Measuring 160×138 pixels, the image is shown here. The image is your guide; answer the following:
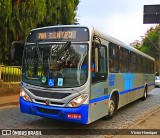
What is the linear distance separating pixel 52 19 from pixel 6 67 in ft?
15.6

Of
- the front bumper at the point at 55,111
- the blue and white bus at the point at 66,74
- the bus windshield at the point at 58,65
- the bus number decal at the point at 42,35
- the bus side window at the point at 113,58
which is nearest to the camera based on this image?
the front bumper at the point at 55,111

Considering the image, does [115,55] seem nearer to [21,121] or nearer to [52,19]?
[21,121]

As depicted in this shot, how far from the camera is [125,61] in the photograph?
12352mm

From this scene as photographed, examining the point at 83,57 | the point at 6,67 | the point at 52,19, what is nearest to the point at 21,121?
the point at 83,57

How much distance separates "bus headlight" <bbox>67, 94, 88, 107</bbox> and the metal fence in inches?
407

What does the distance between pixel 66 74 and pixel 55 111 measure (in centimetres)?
98

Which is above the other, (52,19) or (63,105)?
(52,19)

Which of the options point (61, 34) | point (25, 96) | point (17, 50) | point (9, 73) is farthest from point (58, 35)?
point (9, 73)

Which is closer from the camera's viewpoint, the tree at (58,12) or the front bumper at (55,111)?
the front bumper at (55,111)

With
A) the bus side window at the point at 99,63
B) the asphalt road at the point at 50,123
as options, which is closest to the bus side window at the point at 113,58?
the bus side window at the point at 99,63

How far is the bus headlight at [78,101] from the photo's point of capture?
8062 millimetres

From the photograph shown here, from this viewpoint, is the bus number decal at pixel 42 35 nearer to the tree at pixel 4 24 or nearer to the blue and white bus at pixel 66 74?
the blue and white bus at pixel 66 74

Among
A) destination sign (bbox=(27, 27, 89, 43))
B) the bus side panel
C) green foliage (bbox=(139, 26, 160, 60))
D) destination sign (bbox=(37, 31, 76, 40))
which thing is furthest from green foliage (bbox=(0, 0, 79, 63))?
green foliage (bbox=(139, 26, 160, 60))

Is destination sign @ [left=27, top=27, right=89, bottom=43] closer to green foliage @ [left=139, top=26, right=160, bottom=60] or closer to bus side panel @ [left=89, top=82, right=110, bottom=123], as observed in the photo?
bus side panel @ [left=89, top=82, right=110, bottom=123]
